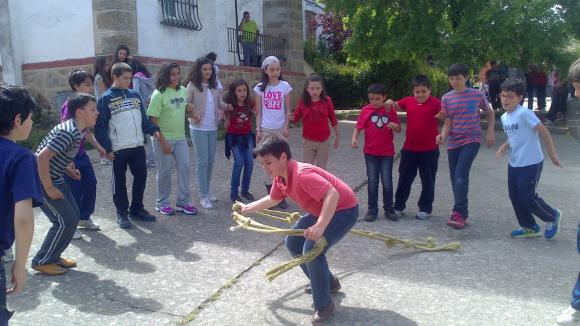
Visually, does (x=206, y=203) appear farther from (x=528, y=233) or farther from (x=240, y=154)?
(x=528, y=233)

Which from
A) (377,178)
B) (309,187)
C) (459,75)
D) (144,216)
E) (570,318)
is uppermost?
(459,75)

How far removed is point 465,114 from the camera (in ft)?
17.7

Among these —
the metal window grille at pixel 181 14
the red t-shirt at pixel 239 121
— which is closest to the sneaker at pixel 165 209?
the red t-shirt at pixel 239 121

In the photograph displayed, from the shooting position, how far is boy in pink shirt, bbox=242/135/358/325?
129 inches

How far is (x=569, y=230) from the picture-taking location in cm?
533

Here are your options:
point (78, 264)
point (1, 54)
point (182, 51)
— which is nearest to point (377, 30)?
point (182, 51)

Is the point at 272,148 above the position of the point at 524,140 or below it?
above

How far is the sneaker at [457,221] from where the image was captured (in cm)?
536

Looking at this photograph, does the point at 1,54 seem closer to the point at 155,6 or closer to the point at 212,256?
the point at 155,6

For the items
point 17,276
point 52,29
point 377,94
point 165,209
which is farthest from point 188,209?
point 52,29

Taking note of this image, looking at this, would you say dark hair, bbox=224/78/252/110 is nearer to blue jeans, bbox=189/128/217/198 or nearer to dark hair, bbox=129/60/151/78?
blue jeans, bbox=189/128/217/198

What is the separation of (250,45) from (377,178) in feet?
29.2

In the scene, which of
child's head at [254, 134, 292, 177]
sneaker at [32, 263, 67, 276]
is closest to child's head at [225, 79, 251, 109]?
sneaker at [32, 263, 67, 276]

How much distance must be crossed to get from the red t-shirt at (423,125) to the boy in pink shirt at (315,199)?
7.25 feet
